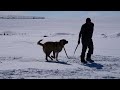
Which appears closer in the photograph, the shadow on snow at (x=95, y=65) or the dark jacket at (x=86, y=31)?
the shadow on snow at (x=95, y=65)

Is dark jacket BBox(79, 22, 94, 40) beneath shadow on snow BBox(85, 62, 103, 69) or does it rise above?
above

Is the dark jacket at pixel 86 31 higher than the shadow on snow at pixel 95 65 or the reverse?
Result: higher

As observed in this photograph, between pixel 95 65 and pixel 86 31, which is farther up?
pixel 86 31

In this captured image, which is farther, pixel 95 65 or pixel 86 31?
pixel 86 31

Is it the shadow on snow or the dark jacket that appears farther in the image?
the dark jacket
